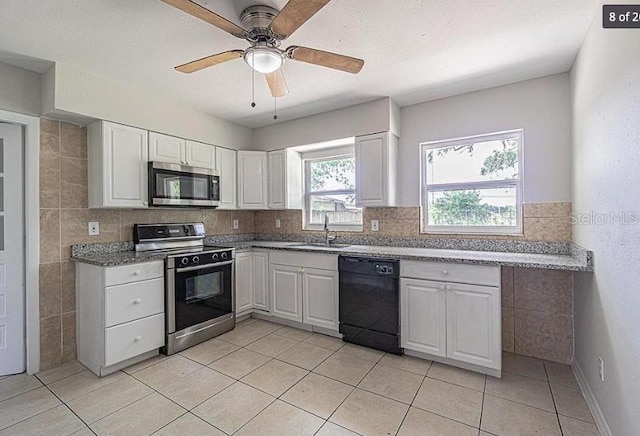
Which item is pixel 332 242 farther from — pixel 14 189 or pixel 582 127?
pixel 14 189

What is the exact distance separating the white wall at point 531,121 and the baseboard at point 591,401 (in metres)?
1.34

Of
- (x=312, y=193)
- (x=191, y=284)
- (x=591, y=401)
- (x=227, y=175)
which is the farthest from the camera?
(x=312, y=193)

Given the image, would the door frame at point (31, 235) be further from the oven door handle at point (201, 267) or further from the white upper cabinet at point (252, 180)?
the white upper cabinet at point (252, 180)

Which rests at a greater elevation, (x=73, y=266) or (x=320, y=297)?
(x=73, y=266)

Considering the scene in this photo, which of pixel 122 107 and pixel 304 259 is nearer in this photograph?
pixel 122 107

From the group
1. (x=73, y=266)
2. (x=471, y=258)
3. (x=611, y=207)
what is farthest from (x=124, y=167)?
(x=611, y=207)

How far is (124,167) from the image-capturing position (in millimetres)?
2768

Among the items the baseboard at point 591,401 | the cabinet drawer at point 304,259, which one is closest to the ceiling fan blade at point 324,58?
the cabinet drawer at point 304,259

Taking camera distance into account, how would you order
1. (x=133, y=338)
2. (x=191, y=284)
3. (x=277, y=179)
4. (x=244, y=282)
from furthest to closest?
(x=277, y=179)
(x=244, y=282)
(x=191, y=284)
(x=133, y=338)

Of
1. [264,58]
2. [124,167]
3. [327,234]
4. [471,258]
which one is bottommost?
[471,258]

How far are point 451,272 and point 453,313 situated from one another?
1.07ft

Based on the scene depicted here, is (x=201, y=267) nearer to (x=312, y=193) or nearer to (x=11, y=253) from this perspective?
(x=11, y=253)

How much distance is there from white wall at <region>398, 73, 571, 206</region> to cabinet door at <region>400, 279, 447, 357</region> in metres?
1.22

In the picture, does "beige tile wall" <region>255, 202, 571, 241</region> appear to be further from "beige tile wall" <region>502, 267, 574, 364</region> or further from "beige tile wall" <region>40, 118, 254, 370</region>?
"beige tile wall" <region>40, 118, 254, 370</region>
